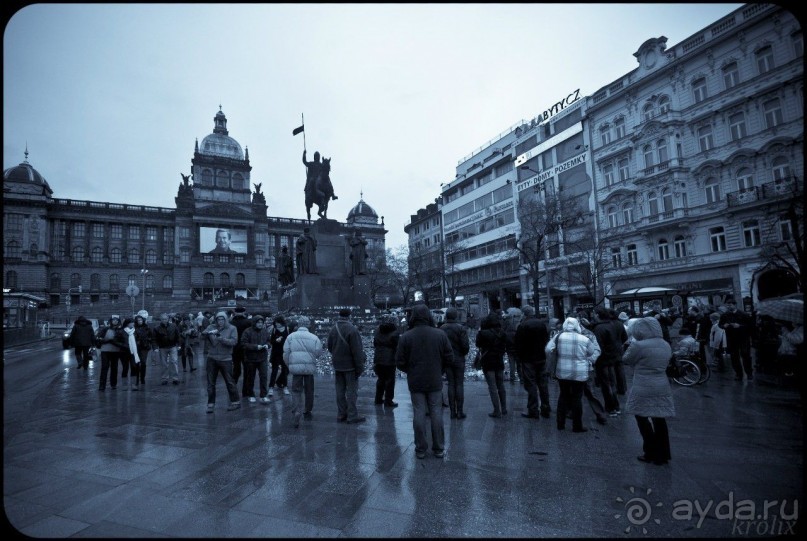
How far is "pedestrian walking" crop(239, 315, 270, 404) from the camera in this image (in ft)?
28.8

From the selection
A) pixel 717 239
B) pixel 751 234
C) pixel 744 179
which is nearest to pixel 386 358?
pixel 751 234

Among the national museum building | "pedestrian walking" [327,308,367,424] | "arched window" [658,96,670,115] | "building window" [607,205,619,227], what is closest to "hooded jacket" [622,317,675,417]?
"pedestrian walking" [327,308,367,424]

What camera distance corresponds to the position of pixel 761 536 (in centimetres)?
338

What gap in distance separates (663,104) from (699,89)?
7.95 ft

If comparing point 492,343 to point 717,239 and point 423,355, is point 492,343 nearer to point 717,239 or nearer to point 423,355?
point 423,355

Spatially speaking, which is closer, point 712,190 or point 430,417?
point 430,417

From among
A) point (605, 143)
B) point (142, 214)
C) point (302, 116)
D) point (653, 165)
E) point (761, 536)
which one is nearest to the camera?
point (761, 536)

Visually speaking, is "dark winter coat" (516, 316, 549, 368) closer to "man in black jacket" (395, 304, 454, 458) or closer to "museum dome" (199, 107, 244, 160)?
"man in black jacket" (395, 304, 454, 458)

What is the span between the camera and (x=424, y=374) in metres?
5.45

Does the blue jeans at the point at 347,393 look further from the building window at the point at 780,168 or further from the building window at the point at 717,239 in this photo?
the building window at the point at 717,239

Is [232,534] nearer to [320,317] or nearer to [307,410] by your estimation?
[307,410]

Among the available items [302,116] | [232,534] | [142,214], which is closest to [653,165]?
[302,116]

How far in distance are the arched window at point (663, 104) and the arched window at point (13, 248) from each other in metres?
83.5

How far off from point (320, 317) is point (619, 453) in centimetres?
1356
